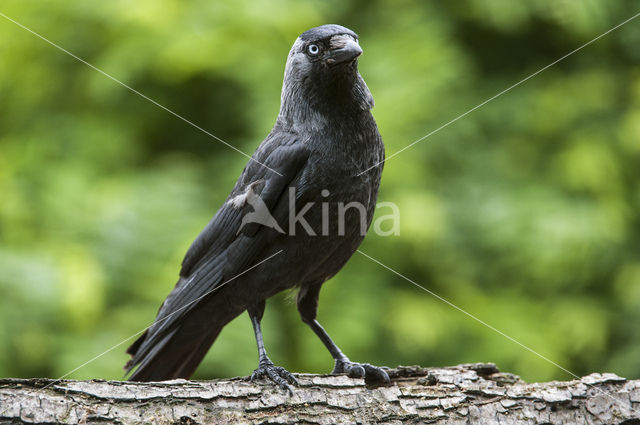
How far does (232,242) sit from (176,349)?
2.18 feet

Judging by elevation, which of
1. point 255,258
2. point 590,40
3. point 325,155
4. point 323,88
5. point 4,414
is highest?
point 590,40

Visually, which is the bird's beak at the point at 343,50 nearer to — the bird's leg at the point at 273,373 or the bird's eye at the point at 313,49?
the bird's eye at the point at 313,49

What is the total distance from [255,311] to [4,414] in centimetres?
117

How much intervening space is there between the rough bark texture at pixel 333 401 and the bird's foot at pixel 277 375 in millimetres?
37

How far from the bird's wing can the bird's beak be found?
0.40m

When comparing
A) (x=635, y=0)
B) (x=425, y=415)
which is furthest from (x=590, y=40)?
(x=425, y=415)

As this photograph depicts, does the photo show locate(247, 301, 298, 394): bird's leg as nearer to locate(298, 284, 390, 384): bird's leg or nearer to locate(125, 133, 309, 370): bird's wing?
locate(125, 133, 309, 370): bird's wing

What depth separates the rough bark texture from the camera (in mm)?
2578

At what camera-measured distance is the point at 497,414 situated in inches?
114

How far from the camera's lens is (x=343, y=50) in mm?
3125

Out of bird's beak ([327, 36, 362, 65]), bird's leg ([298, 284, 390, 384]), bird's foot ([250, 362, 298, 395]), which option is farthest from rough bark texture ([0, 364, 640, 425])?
bird's beak ([327, 36, 362, 65])

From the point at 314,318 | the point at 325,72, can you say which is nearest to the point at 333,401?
the point at 314,318

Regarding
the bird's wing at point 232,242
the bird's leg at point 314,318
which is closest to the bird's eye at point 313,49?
the bird's wing at point 232,242

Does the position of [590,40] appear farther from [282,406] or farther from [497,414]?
[282,406]
